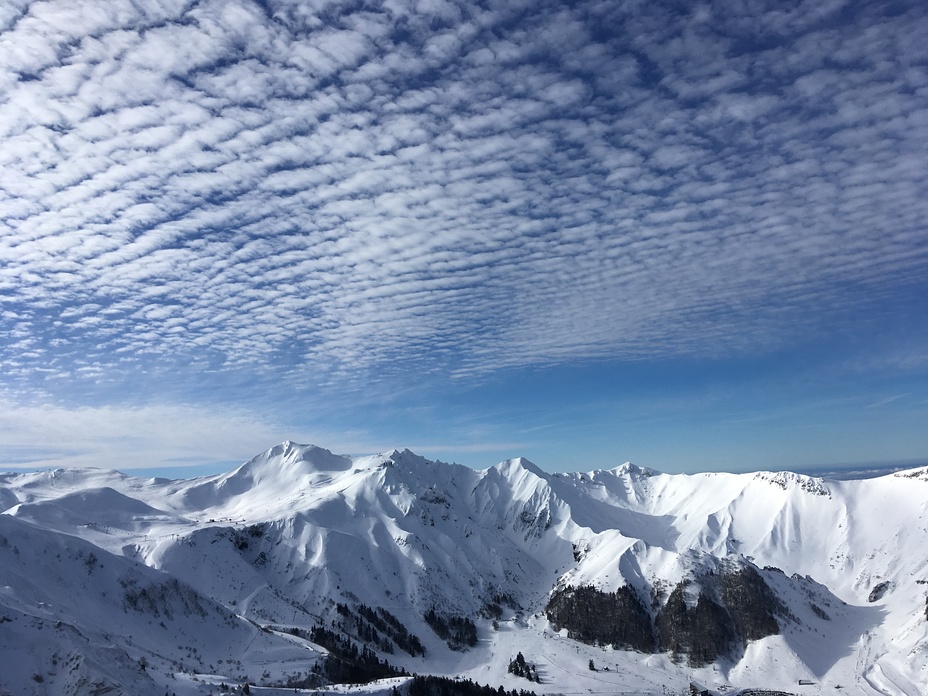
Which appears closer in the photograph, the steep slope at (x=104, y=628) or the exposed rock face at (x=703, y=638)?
the steep slope at (x=104, y=628)

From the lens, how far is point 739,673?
179 meters

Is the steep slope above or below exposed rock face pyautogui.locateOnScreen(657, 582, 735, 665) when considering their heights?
above

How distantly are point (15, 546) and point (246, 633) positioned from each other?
54.5 m

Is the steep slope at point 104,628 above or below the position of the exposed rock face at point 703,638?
above

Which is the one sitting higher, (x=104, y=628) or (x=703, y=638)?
(x=104, y=628)

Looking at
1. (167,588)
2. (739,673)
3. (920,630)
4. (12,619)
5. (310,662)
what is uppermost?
(12,619)

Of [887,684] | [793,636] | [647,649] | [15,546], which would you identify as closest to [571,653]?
[647,649]

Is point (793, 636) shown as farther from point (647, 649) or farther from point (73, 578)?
point (73, 578)

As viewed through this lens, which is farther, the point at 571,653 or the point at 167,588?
the point at 571,653

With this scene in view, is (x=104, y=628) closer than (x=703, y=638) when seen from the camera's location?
Yes

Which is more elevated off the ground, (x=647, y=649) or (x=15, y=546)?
(x=15, y=546)

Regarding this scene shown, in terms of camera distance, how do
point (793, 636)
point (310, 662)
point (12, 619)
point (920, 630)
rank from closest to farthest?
point (12, 619) → point (310, 662) → point (920, 630) → point (793, 636)

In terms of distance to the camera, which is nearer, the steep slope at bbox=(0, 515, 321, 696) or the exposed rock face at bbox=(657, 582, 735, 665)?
the steep slope at bbox=(0, 515, 321, 696)

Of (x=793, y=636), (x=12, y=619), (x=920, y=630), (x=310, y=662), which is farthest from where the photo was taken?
(x=793, y=636)
